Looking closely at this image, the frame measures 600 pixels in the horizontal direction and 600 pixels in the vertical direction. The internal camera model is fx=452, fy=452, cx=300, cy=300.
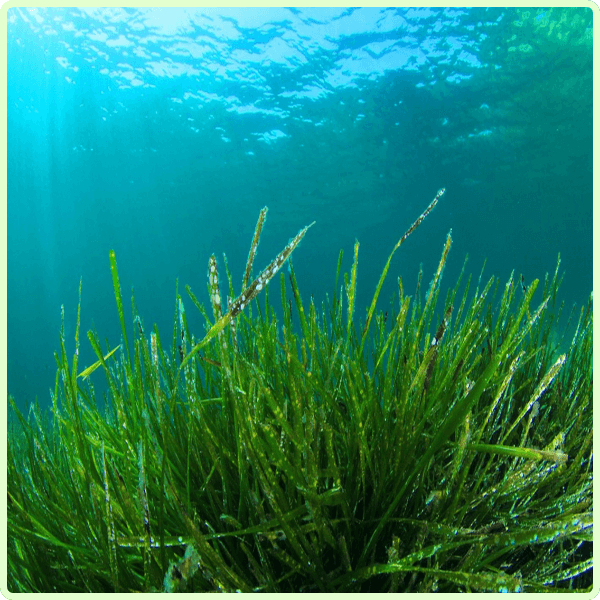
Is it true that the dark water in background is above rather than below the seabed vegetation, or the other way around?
above

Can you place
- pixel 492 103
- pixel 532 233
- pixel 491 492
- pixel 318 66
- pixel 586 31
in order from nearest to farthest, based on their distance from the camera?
1. pixel 491 492
2. pixel 586 31
3. pixel 318 66
4. pixel 492 103
5. pixel 532 233

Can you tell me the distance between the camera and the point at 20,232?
152 feet

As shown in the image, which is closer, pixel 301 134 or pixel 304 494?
pixel 304 494

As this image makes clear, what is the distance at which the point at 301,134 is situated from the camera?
1129 inches

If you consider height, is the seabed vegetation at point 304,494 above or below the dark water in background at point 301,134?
below

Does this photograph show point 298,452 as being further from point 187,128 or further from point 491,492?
point 187,128

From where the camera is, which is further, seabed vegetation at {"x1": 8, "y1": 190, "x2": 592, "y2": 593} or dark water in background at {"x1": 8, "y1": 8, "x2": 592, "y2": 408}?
dark water in background at {"x1": 8, "y1": 8, "x2": 592, "y2": 408}

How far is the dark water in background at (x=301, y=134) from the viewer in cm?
2047

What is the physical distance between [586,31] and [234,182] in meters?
23.4

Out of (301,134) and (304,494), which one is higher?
(301,134)

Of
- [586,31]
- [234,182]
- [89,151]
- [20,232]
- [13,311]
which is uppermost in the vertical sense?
[586,31]

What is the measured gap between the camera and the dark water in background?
67.2ft

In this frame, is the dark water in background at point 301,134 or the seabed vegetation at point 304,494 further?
the dark water in background at point 301,134

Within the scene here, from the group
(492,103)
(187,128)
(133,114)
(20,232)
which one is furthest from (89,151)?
(492,103)
